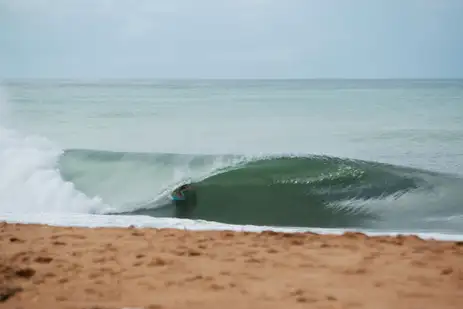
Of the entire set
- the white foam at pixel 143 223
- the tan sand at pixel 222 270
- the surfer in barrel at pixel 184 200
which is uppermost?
the surfer in barrel at pixel 184 200

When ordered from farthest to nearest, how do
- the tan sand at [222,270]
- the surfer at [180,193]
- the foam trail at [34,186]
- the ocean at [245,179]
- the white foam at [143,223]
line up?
the surfer at [180,193] → the foam trail at [34,186] → the ocean at [245,179] → the white foam at [143,223] → the tan sand at [222,270]

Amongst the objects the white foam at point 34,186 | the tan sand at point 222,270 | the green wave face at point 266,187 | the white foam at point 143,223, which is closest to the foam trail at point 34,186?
the white foam at point 34,186

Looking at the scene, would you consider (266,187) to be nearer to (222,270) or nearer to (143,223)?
(143,223)

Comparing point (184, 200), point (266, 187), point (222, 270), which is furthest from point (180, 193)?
point (222, 270)

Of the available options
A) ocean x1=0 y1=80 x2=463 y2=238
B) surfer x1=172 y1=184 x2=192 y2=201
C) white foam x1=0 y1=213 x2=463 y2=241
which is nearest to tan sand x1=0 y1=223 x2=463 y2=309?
white foam x1=0 y1=213 x2=463 y2=241

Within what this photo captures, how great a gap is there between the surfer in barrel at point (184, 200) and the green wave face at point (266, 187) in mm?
41

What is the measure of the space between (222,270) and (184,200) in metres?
3.12

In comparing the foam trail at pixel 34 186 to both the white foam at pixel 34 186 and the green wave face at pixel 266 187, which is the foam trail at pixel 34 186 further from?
the green wave face at pixel 266 187

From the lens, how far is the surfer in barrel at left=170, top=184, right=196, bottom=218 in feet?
18.5

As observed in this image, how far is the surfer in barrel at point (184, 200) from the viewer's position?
5.63 meters

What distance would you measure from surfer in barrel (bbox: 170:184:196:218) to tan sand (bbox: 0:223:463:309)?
1804 mm

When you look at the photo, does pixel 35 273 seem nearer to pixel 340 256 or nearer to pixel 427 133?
pixel 340 256

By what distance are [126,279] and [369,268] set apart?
56.9 inches

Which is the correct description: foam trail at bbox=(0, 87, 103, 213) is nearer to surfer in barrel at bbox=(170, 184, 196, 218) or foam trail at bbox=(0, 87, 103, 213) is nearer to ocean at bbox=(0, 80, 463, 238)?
ocean at bbox=(0, 80, 463, 238)
